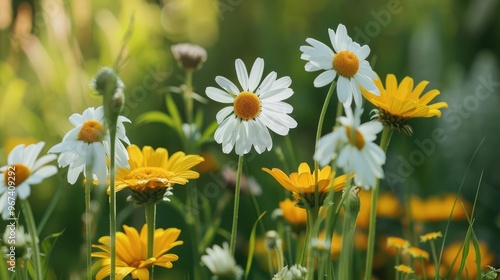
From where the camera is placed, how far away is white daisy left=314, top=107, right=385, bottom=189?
1.34ft

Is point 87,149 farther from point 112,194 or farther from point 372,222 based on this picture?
point 372,222

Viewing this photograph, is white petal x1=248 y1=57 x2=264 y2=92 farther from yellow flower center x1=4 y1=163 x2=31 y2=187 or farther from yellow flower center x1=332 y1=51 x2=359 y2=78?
yellow flower center x1=4 y1=163 x2=31 y2=187

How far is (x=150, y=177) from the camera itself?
0.53 m

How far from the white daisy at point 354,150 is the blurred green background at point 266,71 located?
80 cm

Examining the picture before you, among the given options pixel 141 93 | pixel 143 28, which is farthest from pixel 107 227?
pixel 143 28

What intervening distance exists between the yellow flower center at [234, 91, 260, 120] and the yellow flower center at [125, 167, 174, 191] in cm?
7

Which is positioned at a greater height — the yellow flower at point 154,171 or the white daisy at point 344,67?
the white daisy at point 344,67

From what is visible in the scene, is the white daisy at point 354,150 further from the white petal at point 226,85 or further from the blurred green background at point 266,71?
the blurred green background at point 266,71

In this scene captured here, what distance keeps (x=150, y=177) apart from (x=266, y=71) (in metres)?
1.37

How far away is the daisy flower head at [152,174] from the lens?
526 millimetres

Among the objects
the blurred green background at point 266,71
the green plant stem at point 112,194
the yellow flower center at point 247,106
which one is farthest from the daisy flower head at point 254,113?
the blurred green background at point 266,71

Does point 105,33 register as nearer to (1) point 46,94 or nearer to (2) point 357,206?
(1) point 46,94

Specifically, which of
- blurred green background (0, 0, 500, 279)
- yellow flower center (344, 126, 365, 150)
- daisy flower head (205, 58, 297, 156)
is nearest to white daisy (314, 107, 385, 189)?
yellow flower center (344, 126, 365, 150)

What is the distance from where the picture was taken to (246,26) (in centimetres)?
220
